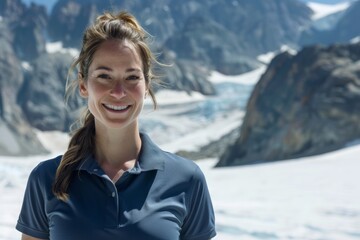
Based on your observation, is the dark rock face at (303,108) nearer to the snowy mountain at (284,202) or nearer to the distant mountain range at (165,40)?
the snowy mountain at (284,202)

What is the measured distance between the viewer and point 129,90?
1.89 meters

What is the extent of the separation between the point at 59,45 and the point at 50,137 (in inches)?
1770

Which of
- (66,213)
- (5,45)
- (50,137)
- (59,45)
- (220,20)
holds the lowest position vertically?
(66,213)

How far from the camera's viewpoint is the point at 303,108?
28.4 metres

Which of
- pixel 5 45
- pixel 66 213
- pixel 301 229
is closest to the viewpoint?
pixel 66 213

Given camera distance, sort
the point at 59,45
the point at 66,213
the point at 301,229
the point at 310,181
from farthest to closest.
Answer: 1. the point at 59,45
2. the point at 310,181
3. the point at 301,229
4. the point at 66,213

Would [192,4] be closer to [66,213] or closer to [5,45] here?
[5,45]

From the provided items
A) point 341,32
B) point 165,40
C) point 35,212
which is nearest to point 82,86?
point 35,212

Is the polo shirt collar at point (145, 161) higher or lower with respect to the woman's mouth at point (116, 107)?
lower

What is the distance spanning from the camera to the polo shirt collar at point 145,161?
5.96 feet

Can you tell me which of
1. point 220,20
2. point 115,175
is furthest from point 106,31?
point 220,20

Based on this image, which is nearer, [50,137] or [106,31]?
[106,31]

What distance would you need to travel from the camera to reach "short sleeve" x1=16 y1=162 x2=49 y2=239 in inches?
72.9

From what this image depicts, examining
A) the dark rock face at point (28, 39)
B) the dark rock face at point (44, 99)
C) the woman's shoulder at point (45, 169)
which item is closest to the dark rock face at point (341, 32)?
the dark rock face at point (28, 39)
